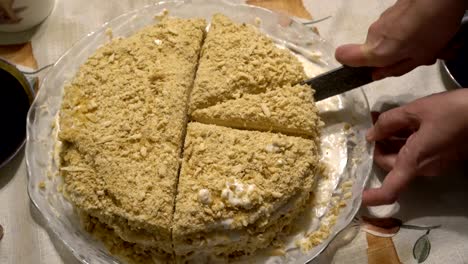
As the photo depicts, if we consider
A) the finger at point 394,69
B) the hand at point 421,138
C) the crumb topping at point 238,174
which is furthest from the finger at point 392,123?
the crumb topping at point 238,174

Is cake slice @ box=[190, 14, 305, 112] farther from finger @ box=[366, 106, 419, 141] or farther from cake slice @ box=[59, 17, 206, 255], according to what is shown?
finger @ box=[366, 106, 419, 141]

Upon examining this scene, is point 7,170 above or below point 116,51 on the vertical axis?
below

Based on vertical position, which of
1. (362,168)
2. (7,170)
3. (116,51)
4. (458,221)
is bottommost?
(7,170)

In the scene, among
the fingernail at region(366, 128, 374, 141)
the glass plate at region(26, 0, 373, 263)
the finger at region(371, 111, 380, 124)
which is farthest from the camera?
the finger at region(371, 111, 380, 124)

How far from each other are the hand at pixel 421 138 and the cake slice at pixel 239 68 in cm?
31

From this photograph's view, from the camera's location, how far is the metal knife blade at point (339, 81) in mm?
1387

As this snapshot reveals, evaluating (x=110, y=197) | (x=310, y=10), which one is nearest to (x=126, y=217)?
(x=110, y=197)

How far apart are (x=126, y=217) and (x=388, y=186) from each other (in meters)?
0.72

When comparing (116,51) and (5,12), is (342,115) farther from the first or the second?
(5,12)

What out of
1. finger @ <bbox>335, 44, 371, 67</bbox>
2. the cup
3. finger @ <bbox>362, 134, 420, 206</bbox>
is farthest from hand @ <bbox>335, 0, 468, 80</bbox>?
the cup

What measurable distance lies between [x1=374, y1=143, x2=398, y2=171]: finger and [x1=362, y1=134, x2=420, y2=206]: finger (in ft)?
0.21

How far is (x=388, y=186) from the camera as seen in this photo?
4.42 ft

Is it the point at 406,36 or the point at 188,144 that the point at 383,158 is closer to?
the point at 406,36

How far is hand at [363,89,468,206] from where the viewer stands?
1.28 meters
